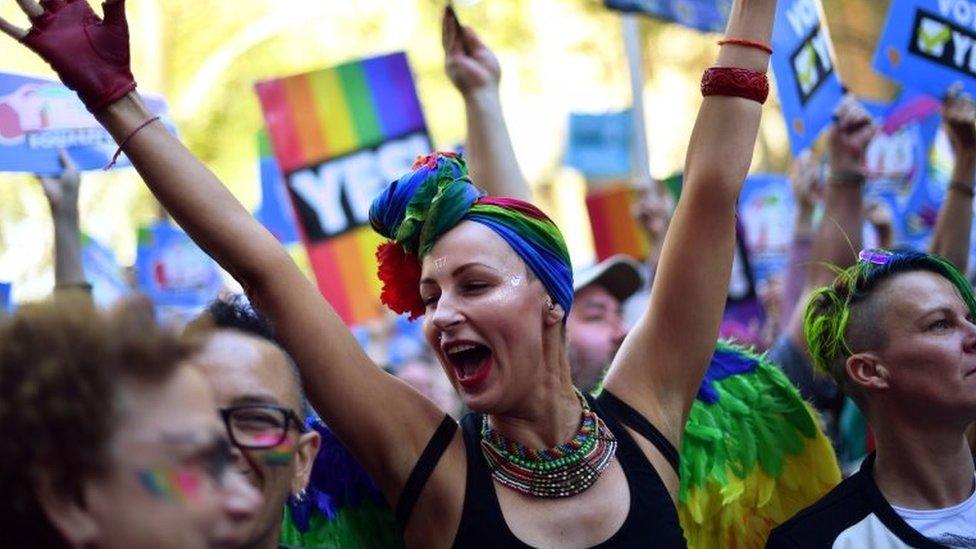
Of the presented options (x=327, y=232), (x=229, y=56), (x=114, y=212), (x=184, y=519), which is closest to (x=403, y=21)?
(x=229, y=56)

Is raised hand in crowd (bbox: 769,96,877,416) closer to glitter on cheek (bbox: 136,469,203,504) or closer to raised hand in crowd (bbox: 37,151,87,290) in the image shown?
raised hand in crowd (bbox: 37,151,87,290)

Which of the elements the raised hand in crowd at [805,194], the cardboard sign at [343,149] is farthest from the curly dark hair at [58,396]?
the raised hand in crowd at [805,194]

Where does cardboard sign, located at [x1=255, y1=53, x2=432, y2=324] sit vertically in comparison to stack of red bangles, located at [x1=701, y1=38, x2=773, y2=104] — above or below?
below

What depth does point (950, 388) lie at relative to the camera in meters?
2.86

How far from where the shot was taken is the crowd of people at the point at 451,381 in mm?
1550

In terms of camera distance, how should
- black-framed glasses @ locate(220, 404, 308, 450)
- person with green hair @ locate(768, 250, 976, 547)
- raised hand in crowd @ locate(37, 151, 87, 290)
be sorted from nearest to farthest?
black-framed glasses @ locate(220, 404, 308, 450) < person with green hair @ locate(768, 250, 976, 547) < raised hand in crowd @ locate(37, 151, 87, 290)

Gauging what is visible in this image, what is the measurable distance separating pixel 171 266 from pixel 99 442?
4799 mm

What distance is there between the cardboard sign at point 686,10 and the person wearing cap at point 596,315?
2531mm

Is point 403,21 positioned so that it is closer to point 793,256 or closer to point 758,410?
point 793,256

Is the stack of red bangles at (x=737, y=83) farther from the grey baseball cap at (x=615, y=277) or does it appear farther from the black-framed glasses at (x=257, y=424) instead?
the grey baseball cap at (x=615, y=277)

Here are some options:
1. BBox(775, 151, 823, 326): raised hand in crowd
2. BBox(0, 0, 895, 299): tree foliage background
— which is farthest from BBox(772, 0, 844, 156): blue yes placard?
BBox(0, 0, 895, 299): tree foliage background

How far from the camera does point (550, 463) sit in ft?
8.21

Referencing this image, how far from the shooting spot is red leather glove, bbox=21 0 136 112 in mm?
2227

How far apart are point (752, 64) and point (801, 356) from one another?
1.63 m
